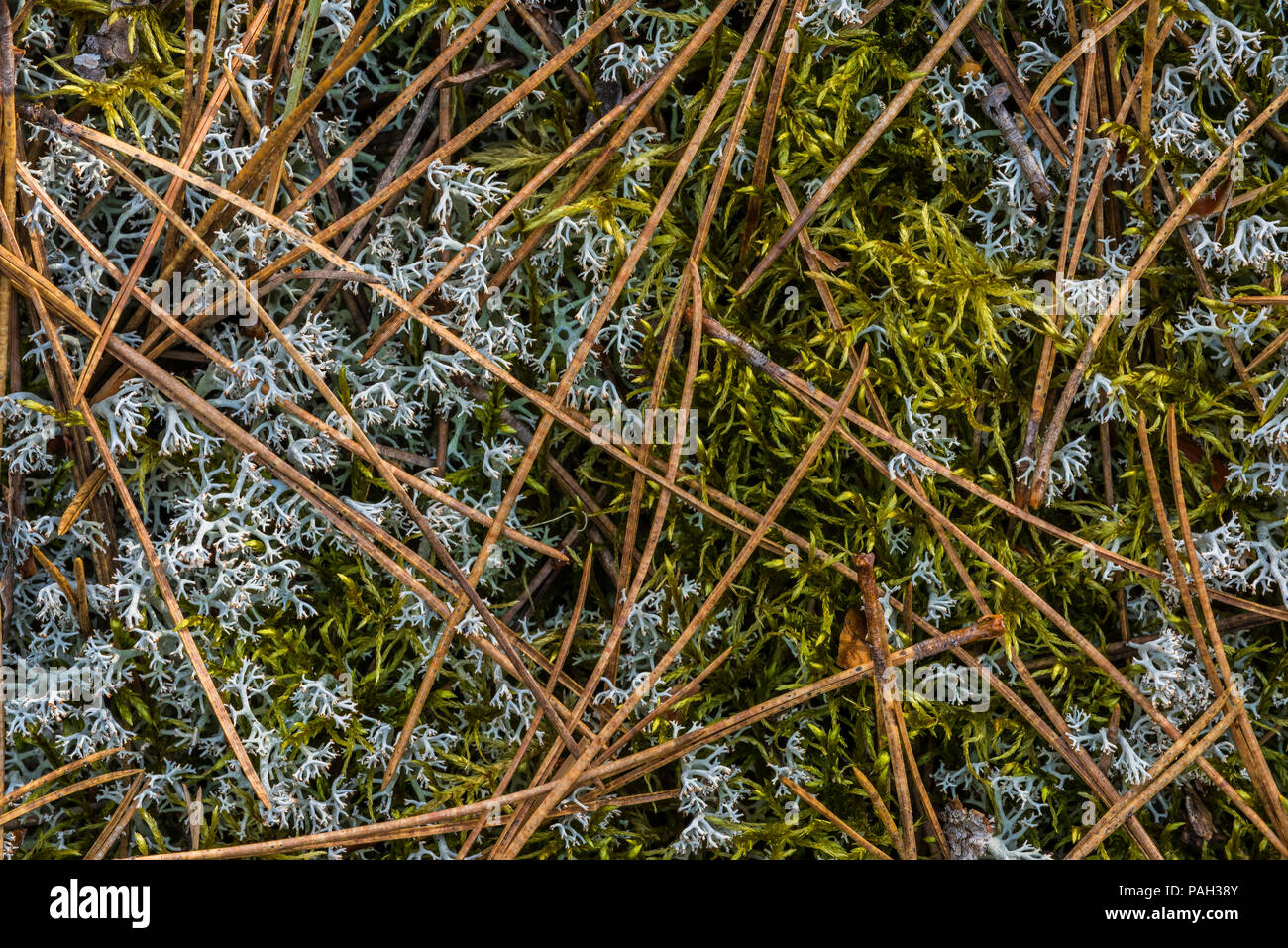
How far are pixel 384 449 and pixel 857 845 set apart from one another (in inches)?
60.3

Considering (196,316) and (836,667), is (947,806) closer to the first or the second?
(836,667)

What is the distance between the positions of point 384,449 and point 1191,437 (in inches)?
81.2

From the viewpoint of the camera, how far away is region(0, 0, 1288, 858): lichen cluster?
2.15m

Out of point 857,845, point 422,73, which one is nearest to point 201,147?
point 422,73

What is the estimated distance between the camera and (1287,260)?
2184 millimetres

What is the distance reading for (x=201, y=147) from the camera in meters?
2.17

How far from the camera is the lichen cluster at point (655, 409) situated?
2.15 meters

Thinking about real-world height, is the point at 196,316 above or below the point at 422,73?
below

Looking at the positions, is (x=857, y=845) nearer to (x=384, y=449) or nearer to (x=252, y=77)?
(x=384, y=449)

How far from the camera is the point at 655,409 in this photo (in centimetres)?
217
